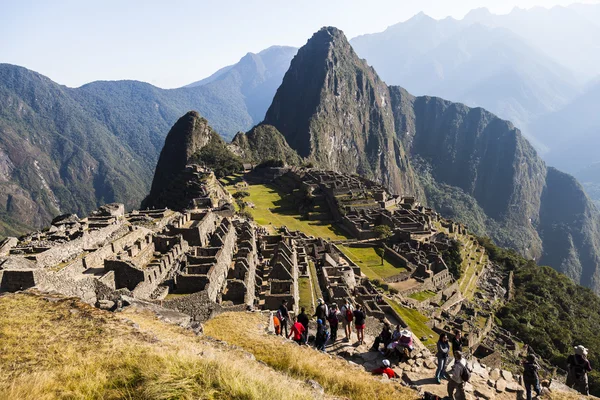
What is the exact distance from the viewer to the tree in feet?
165

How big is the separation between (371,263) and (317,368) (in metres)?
34.1

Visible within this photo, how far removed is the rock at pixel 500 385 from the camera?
1063 centimetres

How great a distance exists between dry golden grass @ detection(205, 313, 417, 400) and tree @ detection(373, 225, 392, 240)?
129 feet

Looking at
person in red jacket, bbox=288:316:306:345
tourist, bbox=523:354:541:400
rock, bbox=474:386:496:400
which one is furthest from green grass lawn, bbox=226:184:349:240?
tourist, bbox=523:354:541:400

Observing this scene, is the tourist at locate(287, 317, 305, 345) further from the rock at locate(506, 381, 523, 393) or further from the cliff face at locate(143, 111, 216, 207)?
the cliff face at locate(143, 111, 216, 207)

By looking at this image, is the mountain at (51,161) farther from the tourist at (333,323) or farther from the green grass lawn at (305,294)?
the tourist at (333,323)

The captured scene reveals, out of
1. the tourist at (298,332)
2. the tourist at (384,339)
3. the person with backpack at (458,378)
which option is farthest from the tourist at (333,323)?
the person with backpack at (458,378)

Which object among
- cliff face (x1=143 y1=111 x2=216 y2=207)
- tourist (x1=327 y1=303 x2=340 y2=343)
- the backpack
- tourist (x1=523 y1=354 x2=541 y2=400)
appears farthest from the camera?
cliff face (x1=143 y1=111 x2=216 y2=207)

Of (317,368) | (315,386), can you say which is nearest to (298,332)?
(317,368)

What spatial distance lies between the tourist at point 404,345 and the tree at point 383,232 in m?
39.7

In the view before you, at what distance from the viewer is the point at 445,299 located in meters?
40.8

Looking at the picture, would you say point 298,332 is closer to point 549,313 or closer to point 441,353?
point 441,353

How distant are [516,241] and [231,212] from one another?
165 metres

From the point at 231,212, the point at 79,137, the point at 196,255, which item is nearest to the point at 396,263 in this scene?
the point at 231,212
